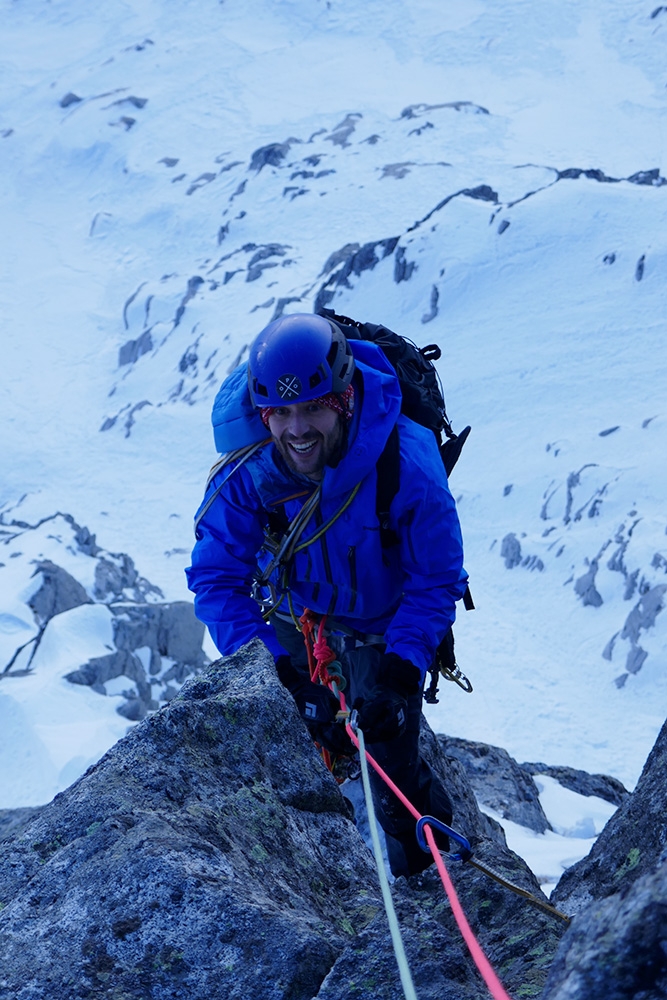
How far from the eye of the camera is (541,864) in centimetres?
754

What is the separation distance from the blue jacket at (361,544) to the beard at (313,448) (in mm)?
50

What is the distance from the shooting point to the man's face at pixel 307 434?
421cm

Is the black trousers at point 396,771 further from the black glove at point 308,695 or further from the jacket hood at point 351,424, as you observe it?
the jacket hood at point 351,424

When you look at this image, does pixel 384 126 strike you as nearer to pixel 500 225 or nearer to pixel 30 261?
pixel 30 261

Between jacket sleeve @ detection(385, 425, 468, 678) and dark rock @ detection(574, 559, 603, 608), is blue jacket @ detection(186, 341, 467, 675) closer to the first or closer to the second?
jacket sleeve @ detection(385, 425, 468, 678)

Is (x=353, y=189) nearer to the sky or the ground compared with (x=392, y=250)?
nearer to the sky

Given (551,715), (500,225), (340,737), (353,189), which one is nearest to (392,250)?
(500,225)

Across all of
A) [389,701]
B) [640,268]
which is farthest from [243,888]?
[640,268]

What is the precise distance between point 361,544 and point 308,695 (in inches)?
30.3

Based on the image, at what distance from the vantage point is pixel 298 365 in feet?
13.6

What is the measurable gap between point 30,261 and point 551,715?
52857 millimetres

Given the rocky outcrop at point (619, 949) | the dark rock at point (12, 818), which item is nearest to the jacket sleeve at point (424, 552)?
the rocky outcrop at point (619, 949)

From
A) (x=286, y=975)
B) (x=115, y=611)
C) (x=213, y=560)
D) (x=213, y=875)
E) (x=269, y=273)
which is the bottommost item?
(x=286, y=975)

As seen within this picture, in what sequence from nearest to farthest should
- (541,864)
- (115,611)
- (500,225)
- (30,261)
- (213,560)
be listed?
(213,560) → (541,864) → (115,611) → (500,225) → (30,261)
